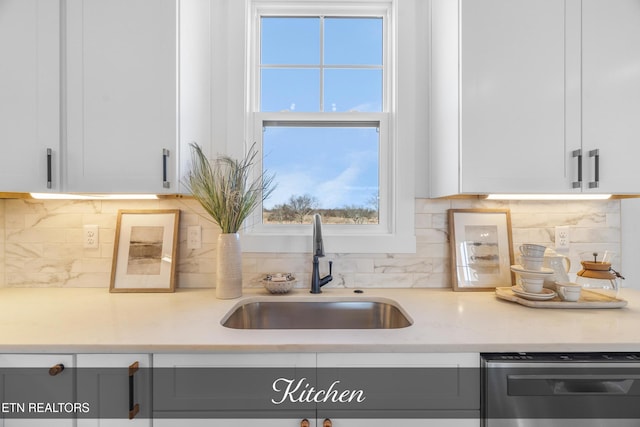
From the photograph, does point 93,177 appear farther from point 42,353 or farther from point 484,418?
point 484,418

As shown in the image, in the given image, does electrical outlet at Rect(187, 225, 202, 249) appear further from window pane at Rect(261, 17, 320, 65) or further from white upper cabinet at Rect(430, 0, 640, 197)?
white upper cabinet at Rect(430, 0, 640, 197)

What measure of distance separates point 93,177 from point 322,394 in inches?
→ 50.3

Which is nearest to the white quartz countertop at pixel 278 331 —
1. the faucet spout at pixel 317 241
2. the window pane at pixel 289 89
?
the faucet spout at pixel 317 241

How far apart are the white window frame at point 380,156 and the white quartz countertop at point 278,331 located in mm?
311

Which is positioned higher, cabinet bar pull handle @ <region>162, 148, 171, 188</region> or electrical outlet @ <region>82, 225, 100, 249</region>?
cabinet bar pull handle @ <region>162, 148, 171, 188</region>

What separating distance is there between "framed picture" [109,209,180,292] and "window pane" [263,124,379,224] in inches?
21.0

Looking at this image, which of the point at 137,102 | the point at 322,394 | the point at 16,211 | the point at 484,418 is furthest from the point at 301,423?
the point at 16,211

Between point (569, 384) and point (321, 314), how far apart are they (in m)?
0.97

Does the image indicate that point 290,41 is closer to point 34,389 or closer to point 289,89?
point 289,89

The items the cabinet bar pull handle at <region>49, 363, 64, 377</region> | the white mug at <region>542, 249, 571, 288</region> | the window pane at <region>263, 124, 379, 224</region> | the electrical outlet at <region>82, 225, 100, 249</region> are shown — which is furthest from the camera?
the window pane at <region>263, 124, 379, 224</region>

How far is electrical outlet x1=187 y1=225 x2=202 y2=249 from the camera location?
1.70 meters

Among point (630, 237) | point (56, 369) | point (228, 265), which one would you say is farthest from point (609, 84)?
point (56, 369)

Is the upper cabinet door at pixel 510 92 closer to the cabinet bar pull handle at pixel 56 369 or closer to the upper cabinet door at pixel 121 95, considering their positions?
the upper cabinet door at pixel 121 95

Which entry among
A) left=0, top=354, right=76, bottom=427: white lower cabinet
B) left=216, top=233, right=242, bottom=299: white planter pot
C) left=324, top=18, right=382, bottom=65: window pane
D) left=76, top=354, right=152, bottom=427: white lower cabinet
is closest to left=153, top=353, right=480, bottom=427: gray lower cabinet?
left=76, top=354, right=152, bottom=427: white lower cabinet
